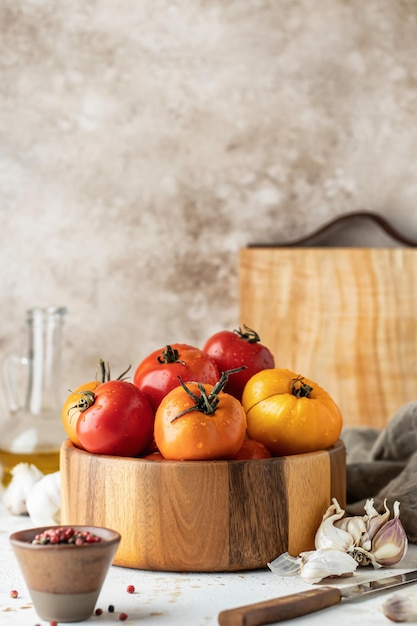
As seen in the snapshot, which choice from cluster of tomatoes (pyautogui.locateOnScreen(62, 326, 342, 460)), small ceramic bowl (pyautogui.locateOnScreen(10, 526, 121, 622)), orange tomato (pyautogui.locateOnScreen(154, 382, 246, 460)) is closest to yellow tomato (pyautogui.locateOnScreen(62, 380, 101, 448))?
cluster of tomatoes (pyautogui.locateOnScreen(62, 326, 342, 460))

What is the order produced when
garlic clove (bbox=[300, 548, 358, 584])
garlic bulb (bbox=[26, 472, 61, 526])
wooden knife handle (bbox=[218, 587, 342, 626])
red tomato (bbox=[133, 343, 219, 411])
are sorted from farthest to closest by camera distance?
garlic bulb (bbox=[26, 472, 61, 526])
red tomato (bbox=[133, 343, 219, 411])
garlic clove (bbox=[300, 548, 358, 584])
wooden knife handle (bbox=[218, 587, 342, 626])


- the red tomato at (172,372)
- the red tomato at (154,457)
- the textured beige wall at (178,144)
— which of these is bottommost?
the red tomato at (154,457)

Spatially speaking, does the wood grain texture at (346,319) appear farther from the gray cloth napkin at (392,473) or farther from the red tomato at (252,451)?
the red tomato at (252,451)

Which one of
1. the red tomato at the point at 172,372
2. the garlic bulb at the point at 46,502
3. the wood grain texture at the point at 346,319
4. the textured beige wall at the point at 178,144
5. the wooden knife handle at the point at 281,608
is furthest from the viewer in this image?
the textured beige wall at the point at 178,144

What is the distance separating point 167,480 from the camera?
0.91 metres

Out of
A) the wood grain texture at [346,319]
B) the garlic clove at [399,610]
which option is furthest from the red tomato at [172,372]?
the wood grain texture at [346,319]

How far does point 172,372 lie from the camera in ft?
3.27

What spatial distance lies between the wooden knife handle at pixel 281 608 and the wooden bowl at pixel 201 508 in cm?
12

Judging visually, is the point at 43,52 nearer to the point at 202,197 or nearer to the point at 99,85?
the point at 99,85

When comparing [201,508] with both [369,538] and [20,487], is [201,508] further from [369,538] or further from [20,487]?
[20,487]

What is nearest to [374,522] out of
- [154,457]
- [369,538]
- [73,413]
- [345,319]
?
[369,538]

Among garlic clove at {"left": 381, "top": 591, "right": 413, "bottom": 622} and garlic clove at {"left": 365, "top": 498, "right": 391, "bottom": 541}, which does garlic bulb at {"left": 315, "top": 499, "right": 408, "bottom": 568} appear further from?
garlic clove at {"left": 381, "top": 591, "right": 413, "bottom": 622}

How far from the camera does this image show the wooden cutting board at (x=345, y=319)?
7.75 ft

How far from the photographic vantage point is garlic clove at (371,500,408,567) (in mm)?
948
